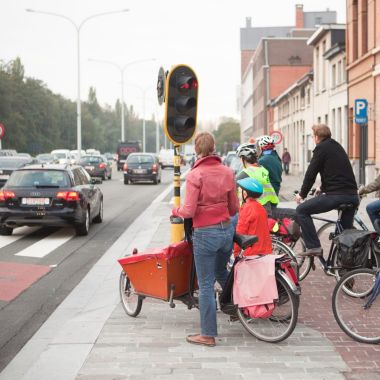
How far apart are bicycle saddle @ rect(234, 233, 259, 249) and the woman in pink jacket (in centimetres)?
14

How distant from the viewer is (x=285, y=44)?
88.1 m

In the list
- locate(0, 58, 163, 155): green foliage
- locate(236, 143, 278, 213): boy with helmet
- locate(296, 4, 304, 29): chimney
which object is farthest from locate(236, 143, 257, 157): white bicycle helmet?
locate(296, 4, 304, 29): chimney

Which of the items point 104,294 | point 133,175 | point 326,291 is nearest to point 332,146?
point 326,291

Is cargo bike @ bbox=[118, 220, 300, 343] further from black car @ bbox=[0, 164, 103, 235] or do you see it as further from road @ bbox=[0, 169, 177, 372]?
black car @ bbox=[0, 164, 103, 235]

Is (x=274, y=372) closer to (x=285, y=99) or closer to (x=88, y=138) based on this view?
(x=285, y=99)

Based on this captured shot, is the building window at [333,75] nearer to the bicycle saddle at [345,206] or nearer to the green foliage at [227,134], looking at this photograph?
the bicycle saddle at [345,206]

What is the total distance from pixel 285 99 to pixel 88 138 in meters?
70.9

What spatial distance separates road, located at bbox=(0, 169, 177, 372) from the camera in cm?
684

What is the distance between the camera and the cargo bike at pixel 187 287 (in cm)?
588

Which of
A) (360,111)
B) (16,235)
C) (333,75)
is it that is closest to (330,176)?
(16,235)

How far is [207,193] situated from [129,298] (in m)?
1.64

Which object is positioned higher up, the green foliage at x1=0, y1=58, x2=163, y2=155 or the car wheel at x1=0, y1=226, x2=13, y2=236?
the green foliage at x1=0, y1=58, x2=163, y2=155

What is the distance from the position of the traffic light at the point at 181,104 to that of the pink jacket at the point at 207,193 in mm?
3069

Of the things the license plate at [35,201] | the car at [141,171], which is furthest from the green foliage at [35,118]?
the license plate at [35,201]
